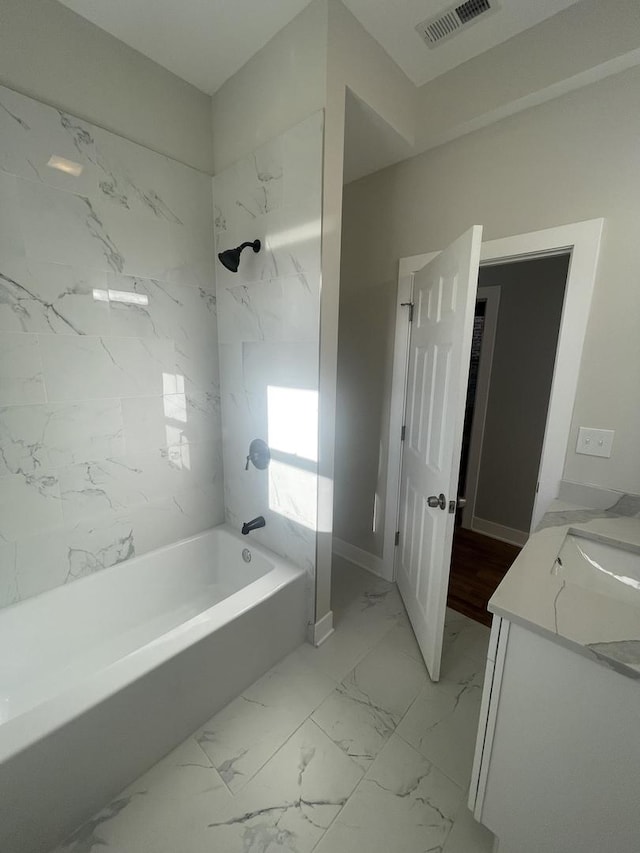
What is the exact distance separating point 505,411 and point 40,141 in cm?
315

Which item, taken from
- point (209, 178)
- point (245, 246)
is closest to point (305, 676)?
point (245, 246)

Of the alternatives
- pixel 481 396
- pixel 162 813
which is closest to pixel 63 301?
pixel 162 813

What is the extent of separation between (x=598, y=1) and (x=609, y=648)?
2034 millimetres

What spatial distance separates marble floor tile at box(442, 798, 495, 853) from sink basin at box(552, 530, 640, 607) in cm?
83

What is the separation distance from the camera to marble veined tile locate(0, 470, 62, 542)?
4.45 feet

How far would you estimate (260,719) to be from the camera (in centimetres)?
138

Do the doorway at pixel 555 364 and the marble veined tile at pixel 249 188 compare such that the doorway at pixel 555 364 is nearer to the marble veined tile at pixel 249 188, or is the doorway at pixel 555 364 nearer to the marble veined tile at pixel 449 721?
the marble veined tile at pixel 449 721

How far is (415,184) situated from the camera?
1.81 m

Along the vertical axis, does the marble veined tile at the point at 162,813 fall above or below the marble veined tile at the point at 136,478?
below

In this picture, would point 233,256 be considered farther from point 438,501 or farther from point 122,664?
point 122,664

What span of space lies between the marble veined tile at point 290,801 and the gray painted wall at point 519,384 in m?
2.25

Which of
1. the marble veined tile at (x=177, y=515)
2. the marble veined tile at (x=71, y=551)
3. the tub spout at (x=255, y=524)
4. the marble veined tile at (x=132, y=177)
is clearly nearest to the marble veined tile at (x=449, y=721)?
the tub spout at (x=255, y=524)

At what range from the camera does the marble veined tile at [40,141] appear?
121 cm

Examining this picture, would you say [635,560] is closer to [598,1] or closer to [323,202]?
[323,202]
